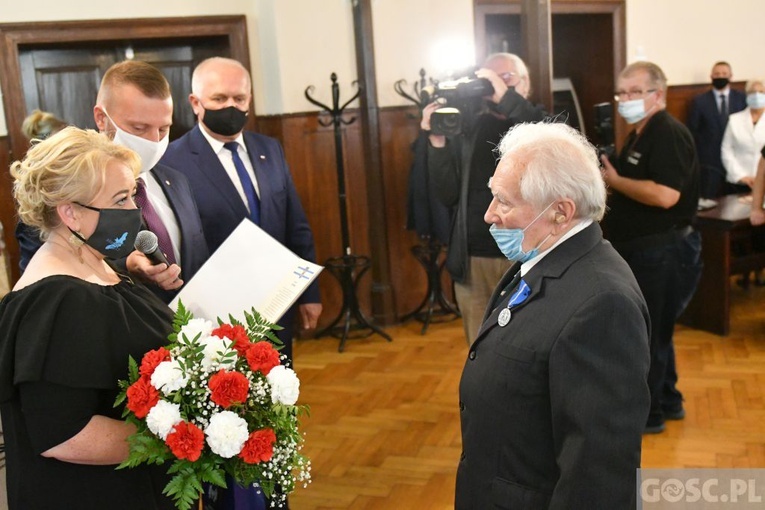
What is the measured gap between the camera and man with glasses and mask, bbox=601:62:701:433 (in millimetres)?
3350

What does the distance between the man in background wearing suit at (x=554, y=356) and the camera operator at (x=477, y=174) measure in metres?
1.28

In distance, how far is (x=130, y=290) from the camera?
184cm

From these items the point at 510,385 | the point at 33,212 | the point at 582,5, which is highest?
the point at 582,5

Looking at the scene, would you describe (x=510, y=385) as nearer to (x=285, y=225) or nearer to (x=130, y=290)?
(x=130, y=290)

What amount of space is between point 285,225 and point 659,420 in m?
1.93

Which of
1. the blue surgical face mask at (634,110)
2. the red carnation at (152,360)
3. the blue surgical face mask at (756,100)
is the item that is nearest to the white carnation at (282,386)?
the red carnation at (152,360)

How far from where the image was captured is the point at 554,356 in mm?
1541

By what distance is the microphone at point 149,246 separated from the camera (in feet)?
6.79

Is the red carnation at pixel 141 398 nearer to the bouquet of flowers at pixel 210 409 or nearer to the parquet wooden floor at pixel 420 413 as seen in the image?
the bouquet of flowers at pixel 210 409

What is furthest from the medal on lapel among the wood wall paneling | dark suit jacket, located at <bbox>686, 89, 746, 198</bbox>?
dark suit jacket, located at <bbox>686, 89, 746, 198</bbox>

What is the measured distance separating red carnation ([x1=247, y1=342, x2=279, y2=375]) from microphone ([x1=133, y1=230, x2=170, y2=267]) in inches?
19.4

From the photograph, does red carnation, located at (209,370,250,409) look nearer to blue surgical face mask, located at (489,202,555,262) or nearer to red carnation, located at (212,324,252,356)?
red carnation, located at (212,324,252,356)

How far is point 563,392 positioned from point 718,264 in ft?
13.2

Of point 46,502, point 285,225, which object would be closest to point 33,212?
point 46,502
